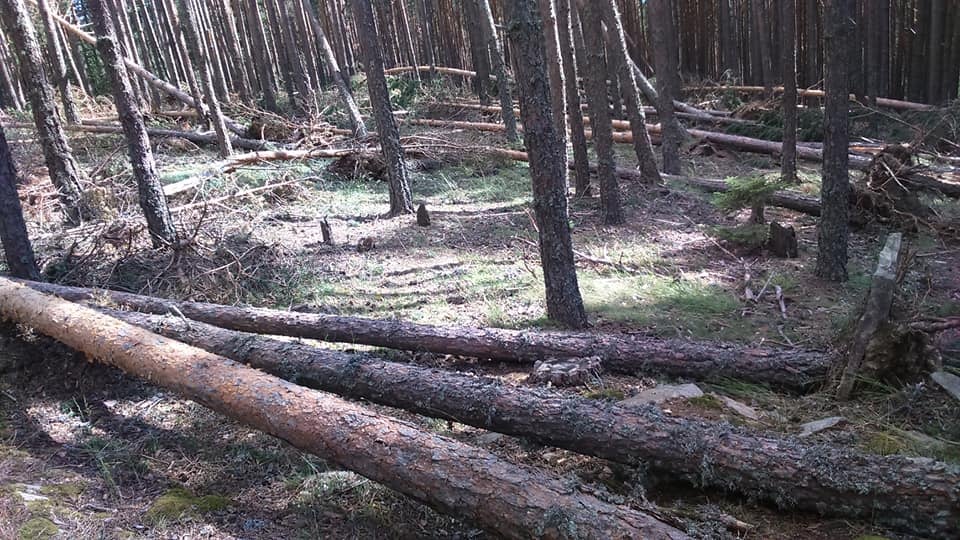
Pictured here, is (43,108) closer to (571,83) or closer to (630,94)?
(571,83)

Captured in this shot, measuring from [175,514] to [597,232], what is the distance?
7229 mm

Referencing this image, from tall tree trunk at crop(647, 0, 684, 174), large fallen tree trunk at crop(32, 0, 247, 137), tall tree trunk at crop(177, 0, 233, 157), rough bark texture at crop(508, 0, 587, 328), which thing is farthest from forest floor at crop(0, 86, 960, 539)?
large fallen tree trunk at crop(32, 0, 247, 137)

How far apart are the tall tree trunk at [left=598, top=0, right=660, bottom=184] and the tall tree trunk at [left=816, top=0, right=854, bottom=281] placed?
4.17 m

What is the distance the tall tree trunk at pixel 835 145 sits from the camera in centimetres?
689

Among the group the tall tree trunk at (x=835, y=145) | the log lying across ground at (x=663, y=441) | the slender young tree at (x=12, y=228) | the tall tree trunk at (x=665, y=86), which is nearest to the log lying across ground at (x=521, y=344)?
the slender young tree at (x=12, y=228)

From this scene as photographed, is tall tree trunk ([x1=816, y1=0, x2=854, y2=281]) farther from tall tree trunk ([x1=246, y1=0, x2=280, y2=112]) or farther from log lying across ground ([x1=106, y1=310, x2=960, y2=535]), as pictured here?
tall tree trunk ([x1=246, y1=0, x2=280, y2=112])

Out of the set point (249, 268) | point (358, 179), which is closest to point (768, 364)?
point (249, 268)

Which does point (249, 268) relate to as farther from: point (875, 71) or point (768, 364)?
point (875, 71)

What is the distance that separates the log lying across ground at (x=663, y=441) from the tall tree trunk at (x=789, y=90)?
332 inches

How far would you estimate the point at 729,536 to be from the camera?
8.27 ft

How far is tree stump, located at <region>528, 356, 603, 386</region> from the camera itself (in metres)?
4.67

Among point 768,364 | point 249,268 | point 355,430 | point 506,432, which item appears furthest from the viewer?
point 249,268

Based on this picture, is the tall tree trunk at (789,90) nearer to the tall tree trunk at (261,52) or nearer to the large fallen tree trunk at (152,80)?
the large fallen tree trunk at (152,80)

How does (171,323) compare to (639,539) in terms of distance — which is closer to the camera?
(639,539)
